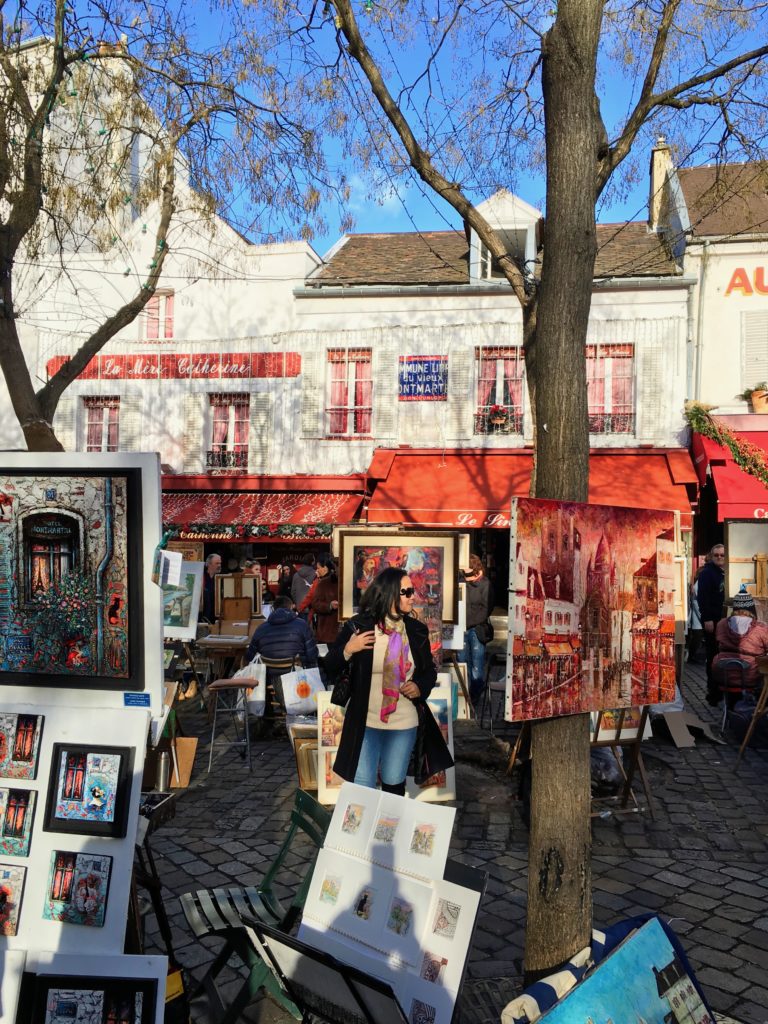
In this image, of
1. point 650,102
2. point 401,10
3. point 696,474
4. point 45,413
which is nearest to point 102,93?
point 45,413

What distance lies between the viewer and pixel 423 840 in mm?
3131

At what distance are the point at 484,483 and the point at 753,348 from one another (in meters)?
5.53

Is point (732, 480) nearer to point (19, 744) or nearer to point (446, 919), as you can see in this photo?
point (446, 919)

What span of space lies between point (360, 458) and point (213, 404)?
11.0ft

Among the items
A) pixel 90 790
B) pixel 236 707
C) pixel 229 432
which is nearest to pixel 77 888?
pixel 90 790

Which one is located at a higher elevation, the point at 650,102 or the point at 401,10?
the point at 401,10

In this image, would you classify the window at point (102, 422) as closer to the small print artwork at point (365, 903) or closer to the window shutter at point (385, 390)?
the window shutter at point (385, 390)

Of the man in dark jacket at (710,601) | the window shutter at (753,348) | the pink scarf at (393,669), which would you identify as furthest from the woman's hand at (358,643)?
the window shutter at (753,348)

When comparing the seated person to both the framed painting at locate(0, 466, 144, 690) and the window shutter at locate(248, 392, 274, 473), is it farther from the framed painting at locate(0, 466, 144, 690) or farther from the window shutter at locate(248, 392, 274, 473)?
the window shutter at locate(248, 392, 274, 473)

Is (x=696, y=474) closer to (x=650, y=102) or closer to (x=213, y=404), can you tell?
(x=213, y=404)

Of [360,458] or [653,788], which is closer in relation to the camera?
[653,788]

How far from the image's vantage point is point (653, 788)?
6777 mm

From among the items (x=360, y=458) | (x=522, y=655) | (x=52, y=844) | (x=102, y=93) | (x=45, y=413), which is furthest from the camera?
(x=360, y=458)

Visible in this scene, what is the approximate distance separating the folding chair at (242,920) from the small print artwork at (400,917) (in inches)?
16.8
